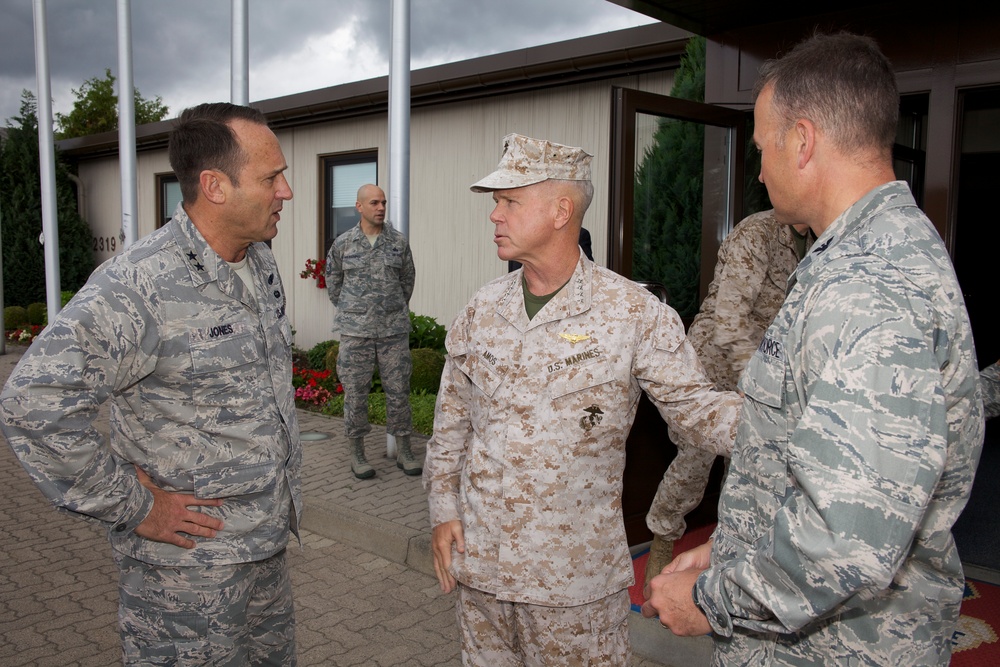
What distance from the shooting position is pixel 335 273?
22.7 ft

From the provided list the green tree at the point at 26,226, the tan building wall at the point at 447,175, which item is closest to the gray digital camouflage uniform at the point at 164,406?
the tan building wall at the point at 447,175

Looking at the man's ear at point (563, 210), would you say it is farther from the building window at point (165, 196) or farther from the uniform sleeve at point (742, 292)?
the building window at point (165, 196)

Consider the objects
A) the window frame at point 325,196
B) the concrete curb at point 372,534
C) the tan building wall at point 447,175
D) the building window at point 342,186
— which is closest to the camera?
the concrete curb at point 372,534

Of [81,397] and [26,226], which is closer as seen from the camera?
[81,397]

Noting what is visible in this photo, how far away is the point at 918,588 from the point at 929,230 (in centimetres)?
65

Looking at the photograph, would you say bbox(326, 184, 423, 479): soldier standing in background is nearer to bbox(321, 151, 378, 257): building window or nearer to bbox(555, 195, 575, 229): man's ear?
bbox(555, 195, 575, 229): man's ear

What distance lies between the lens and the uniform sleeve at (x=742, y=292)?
3656 millimetres

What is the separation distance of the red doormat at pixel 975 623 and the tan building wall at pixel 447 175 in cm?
392

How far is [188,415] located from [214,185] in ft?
2.26

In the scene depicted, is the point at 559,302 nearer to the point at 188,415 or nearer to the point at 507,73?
the point at 188,415

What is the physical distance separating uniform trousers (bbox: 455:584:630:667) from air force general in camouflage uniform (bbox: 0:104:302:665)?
66cm

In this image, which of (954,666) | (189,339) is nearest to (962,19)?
(954,666)

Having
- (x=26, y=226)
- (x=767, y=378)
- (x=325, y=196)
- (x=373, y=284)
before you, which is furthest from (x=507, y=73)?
(x=26, y=226)

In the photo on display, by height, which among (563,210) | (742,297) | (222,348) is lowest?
(222,348)
